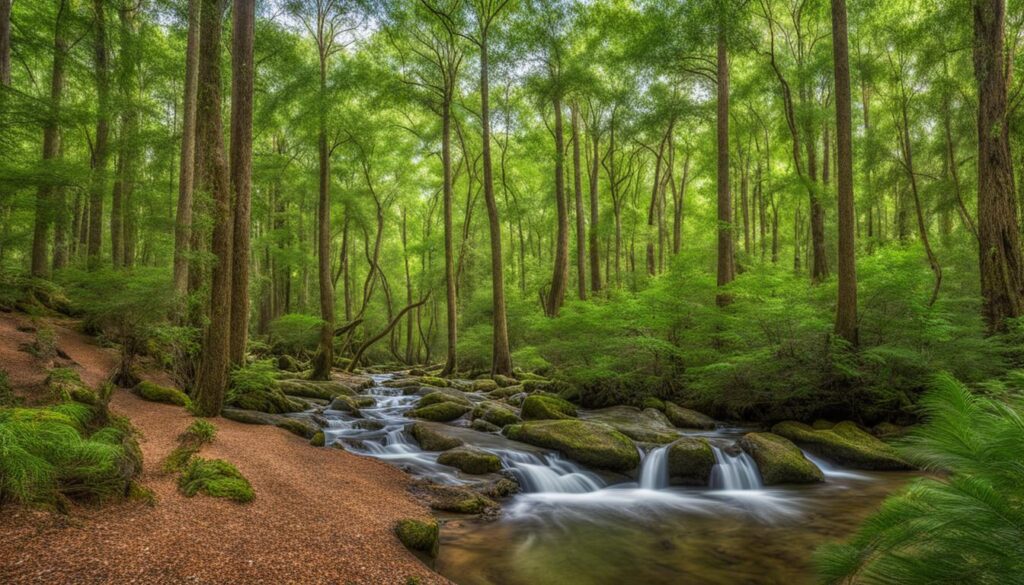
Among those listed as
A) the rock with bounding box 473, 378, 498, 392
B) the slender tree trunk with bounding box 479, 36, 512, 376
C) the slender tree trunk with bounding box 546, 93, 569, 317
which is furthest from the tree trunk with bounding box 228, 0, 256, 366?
the slender tree trunk with bounding box 546, 93, 569, 317

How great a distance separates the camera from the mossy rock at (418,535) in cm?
Answer: 486

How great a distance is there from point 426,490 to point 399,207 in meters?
31.2

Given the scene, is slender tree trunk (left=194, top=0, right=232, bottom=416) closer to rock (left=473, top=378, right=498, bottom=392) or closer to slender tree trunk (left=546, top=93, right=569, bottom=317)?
rock (left=473, top=378, right=498, bottom=392)

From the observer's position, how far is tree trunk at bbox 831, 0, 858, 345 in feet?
33.5

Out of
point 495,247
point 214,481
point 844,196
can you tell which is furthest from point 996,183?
point 214,481

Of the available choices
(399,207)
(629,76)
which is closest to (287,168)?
(399,207)

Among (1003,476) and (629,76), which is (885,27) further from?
(1003,476)

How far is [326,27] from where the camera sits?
1811 cm

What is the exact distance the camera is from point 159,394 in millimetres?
8477

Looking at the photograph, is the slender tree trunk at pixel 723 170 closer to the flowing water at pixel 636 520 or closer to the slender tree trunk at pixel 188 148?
the flowing water at pixel 636 520

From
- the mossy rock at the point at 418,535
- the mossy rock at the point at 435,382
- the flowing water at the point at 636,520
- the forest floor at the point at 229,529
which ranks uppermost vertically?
the forest floor at the point at 229,529

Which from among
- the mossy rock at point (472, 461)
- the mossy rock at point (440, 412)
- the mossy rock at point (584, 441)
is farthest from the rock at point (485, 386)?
the mossy rock at point (472, 461)

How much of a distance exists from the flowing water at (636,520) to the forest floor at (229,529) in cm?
98

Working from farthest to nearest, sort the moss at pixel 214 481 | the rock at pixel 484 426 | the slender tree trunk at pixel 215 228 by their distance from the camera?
the rock at pixel 484 426
the slender tree trunk at pixel 215 228
the moss at pixel 214 481
